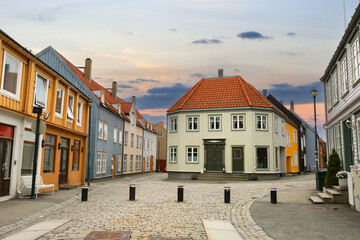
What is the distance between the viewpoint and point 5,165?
41.3ft

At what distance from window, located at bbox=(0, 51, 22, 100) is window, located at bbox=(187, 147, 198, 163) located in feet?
64.3

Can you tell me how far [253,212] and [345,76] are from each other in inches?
351

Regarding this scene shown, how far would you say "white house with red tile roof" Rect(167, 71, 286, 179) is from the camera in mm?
29188

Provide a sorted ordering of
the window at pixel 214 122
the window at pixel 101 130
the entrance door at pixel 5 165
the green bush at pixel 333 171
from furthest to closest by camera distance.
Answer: the window at pixel 214 122 → the window at pixel 101 130 → the green bush at pixel 333 171 → the entrance door at pixel 5 165

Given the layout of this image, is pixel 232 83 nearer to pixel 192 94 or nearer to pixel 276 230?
pixel 192 94

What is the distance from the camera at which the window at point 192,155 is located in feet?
100

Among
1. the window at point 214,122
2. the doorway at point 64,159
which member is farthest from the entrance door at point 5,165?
the window at point 214,122

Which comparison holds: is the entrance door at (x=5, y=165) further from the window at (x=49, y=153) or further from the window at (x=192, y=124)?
the window at (x=192, y=124)

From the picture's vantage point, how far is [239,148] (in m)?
29.5

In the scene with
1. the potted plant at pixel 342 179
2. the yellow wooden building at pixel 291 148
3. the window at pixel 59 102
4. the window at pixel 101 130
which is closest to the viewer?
the potted plant at pixel 342 179

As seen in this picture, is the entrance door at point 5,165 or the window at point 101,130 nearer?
the entrance door at point 5,165

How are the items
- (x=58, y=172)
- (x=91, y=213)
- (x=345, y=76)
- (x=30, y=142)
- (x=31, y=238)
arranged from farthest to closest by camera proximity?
(x=58, y=172) → (x=345, y=76) → (x=30, y=142) → (x=91, y=213) → (x=31, y=238)

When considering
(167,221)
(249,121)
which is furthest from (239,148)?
(167,221)

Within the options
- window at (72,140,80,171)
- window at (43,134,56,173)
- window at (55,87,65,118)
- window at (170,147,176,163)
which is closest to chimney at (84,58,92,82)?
window at (170,147,176,163)
